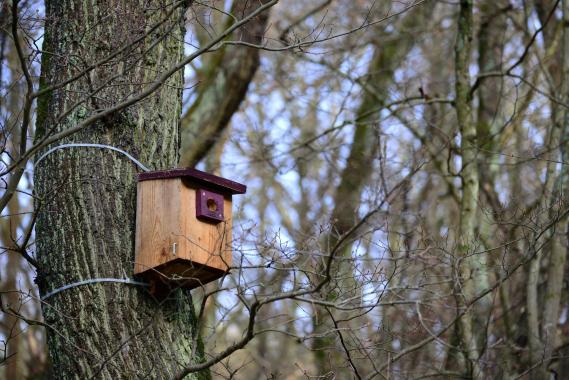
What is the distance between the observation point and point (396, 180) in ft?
21.9

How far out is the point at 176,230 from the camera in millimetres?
3826

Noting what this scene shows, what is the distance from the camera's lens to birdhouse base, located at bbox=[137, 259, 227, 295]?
3.78 meters

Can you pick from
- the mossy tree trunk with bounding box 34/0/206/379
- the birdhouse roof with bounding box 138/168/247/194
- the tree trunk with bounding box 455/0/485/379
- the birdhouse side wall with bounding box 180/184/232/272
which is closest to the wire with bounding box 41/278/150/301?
the mossy tree trunk with bounding box 34/0/206/379

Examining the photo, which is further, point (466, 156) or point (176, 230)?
point (466, 156)

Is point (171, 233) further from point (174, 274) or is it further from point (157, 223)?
point (174, 274)

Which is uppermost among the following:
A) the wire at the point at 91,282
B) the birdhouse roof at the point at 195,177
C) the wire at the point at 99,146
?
the wire at the point at 99,146

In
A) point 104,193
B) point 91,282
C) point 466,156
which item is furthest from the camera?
point 466,156

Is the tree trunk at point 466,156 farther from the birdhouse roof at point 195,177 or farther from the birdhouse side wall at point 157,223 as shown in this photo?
the birdhouse side wall at point 157,223

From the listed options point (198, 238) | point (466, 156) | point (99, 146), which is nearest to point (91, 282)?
point (198, 238)

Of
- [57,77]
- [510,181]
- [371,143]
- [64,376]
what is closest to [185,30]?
[57,77]

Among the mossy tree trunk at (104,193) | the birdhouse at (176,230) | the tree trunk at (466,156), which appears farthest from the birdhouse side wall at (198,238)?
the tree trunk at (466,156)

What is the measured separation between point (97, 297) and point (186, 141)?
13.5 feet

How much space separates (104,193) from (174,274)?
1.51 ft

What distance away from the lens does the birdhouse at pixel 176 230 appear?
149 inches
